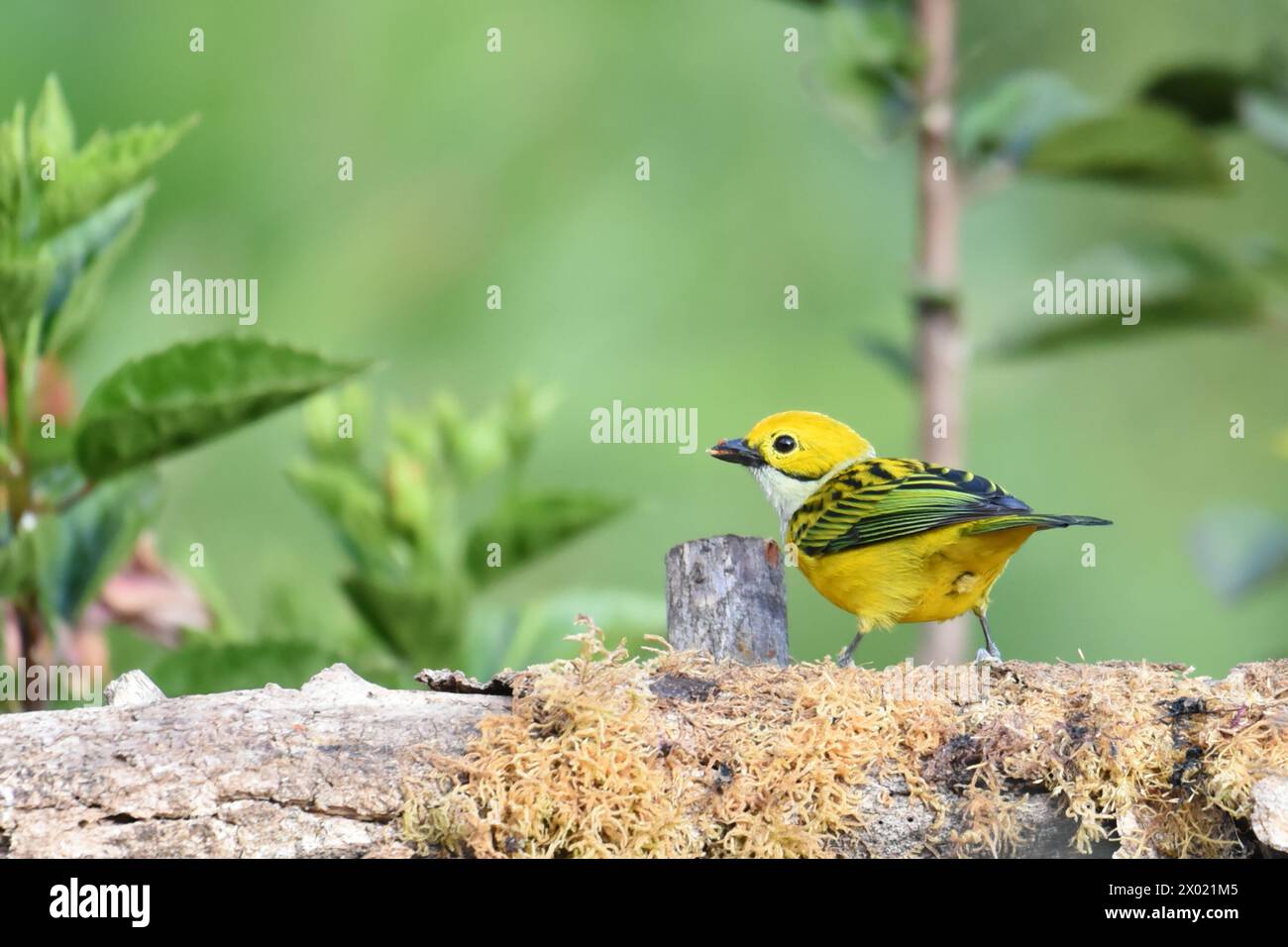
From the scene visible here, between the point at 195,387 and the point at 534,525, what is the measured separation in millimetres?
707

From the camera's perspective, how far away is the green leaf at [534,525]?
2572 mm

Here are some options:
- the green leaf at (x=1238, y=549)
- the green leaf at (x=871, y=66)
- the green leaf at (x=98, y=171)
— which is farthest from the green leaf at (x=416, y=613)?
the green leaf at (x=1238, y=549)

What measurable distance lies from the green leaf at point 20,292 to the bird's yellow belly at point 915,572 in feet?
3.94

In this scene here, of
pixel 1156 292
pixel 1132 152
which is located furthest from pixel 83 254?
pixel 1156 292

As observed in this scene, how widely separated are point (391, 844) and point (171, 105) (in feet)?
12.8

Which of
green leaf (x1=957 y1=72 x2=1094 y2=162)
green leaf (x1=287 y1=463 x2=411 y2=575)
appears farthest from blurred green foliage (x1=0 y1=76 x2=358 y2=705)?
green leaf (x1=957 y1=72 x2=1094 y2=162)

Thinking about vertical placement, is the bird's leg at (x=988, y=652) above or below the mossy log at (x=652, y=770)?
above

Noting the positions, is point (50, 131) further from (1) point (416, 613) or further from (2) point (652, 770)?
(2) point (652, 770)

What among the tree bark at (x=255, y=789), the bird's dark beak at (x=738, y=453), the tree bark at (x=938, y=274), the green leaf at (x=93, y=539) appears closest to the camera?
the tree bark at (x=255, y=789)

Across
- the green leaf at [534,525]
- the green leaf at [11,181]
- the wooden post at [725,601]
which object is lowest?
the wooden post at [725,601]

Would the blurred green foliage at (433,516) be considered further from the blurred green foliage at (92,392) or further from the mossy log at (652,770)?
the mossy log at (652,770)

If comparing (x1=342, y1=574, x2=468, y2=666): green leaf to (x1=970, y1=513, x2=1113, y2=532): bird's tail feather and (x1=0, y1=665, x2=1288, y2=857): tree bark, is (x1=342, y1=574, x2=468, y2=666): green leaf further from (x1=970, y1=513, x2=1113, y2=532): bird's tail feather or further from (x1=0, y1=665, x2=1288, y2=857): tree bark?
(x1=970, y1=513, x2=1113, y2=532): bird's tail feather

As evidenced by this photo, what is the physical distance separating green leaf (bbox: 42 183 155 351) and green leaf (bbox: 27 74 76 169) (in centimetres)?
10

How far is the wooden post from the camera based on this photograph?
2.05 metres
